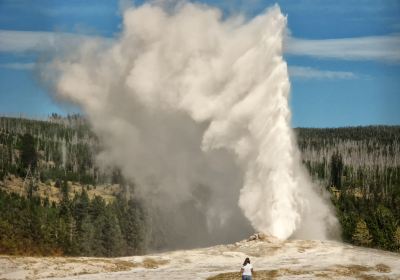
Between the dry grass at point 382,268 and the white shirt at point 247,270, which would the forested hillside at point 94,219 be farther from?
the white shirt at point 247,270

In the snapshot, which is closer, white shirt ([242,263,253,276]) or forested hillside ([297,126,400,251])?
white shirt ([242,263,253,276])

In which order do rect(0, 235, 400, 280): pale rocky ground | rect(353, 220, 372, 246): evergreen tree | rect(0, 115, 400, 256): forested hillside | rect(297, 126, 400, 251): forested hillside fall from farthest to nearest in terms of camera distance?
rect(0, 115, 400, 256): forested hillside, rect(297, 126, 400, 251): forested hillside, rect(353, 220, 372, 246): evergreen tree, rect(0, 235, 400, 280): pale rocky ground

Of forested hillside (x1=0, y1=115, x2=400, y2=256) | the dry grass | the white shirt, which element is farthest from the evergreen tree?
the white shirt

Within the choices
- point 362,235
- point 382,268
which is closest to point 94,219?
point 362,235

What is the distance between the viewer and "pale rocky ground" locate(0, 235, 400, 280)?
4272 cm

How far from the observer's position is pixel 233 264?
48.5m

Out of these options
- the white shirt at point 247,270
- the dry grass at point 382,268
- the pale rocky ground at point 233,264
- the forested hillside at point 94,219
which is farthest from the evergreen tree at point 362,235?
the white shirt at point 247,270

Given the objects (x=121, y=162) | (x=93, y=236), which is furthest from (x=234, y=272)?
(x=121, y=162)

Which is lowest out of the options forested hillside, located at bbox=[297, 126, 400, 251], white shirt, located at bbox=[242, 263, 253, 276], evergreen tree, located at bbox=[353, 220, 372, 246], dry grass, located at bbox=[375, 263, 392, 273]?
dry grass, located at bbox=[375, 263, 392, 273]

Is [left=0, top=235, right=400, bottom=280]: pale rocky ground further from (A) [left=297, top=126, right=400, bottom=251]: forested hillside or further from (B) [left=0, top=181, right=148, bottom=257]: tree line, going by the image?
(B) [left=0, top=181, right=148, bottom=257]: tree line

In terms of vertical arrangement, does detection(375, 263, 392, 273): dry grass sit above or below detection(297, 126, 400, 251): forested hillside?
below

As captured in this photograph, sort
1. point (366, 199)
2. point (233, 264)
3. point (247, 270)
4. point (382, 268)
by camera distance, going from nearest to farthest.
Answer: point (247, 270) → point (382, 268) → point (233, 264) → point (366, 199)

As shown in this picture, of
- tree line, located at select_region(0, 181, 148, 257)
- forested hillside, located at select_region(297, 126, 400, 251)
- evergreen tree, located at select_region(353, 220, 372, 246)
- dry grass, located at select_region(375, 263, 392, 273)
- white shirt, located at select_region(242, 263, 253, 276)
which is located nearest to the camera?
white shirt, located at select_region(242, 263, 253, 276)

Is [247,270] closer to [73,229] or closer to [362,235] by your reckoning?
[362,235]
